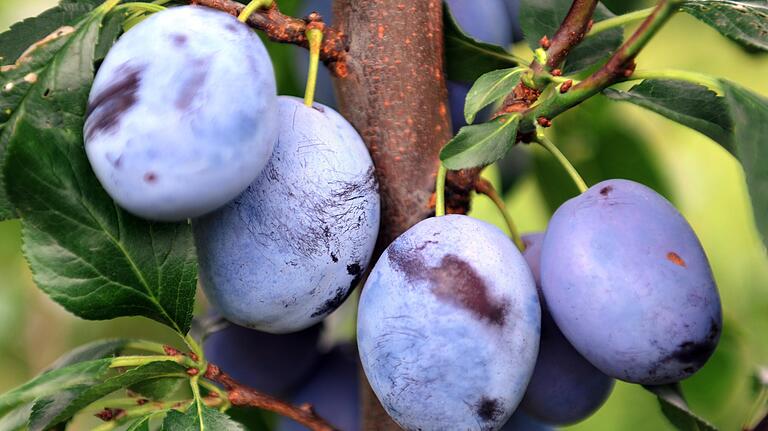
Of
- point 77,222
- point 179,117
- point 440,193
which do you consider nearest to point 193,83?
point 179,117

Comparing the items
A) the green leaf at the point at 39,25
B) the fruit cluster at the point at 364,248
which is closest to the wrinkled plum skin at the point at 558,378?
the fruit cluster at the point at 364,248

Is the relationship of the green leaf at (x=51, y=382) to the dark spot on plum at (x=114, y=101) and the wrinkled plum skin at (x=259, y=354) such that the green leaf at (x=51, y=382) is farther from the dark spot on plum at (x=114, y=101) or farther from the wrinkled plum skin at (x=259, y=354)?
the wrinkled plum skin at (x=259, y=354)

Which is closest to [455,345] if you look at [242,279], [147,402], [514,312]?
[514,312]

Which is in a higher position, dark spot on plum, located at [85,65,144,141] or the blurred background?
dark spot on plum, located at [85,65,144,141]

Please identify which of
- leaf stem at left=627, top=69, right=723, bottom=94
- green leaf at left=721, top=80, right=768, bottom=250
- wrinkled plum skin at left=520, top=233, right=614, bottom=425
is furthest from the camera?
wrinkled plum skin at left=520, top=233, right=614, bottom=425

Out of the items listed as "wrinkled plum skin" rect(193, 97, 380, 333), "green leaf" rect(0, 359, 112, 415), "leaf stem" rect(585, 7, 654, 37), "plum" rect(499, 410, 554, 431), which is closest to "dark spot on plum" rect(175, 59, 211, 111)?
"wrinkled plum skin" rect(193, 97, 380, 333)

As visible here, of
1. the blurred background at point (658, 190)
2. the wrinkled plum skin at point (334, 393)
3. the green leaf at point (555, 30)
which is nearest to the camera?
the green leaf at point (555, 30)

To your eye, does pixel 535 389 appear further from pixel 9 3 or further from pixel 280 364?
pixel 9 3

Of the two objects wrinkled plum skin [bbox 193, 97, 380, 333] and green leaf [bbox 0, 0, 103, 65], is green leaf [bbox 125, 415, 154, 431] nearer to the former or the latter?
wrinkled plum skin [bbox 193, 97, 380, 333]
